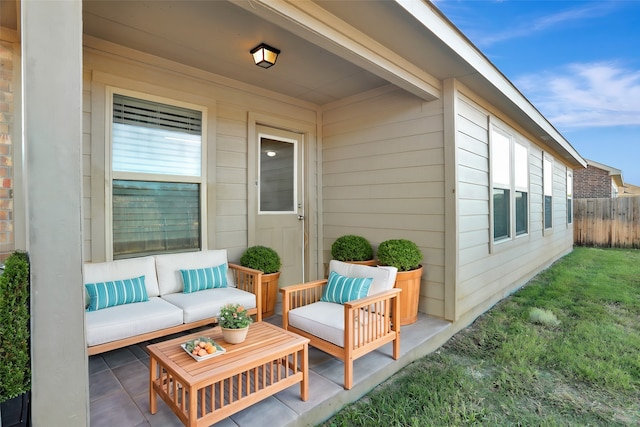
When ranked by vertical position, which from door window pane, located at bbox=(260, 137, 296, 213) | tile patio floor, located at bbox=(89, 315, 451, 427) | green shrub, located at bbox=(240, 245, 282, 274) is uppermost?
door window pane, located at bbox=(260, 137, 296, 213)

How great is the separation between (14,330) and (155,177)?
2.15 m

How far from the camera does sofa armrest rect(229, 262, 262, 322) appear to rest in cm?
320

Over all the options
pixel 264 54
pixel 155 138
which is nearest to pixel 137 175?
pixel 155 138

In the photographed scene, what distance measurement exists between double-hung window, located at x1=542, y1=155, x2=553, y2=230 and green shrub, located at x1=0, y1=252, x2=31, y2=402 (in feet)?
26.7

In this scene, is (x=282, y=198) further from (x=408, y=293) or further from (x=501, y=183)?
(x=501, y=183)

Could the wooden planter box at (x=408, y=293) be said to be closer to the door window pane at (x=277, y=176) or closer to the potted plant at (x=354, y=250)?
the potted plant at (x=354, y=250)

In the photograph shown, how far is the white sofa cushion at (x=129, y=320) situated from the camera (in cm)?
232

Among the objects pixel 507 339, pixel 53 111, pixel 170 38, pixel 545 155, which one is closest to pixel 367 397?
pixel 507 339

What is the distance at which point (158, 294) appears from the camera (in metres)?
3.09

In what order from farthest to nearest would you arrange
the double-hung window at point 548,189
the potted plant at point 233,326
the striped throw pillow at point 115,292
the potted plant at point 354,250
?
1. the double-hung window at point 548,189
2. the potted plant at point 354,250
3. the striped throw pillow at point 115,292
4. the potted plant at point 233,326

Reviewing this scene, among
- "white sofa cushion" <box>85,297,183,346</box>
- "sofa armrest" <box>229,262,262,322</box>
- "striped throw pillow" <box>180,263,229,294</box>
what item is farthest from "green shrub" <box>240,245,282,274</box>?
"white sofa cushion" <box>85,297,183,346</box>

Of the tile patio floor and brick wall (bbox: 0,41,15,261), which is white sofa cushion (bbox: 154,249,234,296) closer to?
the tile patio floor

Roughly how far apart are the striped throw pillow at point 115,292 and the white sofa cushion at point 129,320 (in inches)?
2.1

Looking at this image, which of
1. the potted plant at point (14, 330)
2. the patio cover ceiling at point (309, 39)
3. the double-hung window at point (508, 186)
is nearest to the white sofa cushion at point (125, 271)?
the potted plant at point (14, 330)
